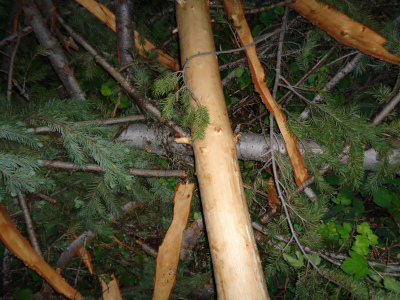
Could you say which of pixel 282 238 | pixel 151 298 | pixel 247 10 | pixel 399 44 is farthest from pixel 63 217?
pixel 399 44

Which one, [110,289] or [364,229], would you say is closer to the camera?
[364,229]

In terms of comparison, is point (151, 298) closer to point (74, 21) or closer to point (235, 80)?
point (235, 80)

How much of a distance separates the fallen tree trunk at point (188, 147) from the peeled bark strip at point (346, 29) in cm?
96

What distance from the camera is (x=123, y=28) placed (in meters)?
2.26

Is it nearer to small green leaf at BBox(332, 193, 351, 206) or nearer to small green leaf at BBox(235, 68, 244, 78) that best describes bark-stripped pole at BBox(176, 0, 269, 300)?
small green leaf at BBox(235, 68, 244, 78)

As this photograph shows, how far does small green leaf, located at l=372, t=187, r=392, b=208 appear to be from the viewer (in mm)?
2133

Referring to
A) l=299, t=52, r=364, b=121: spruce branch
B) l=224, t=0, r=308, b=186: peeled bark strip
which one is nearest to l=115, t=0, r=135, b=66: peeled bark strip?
l=224, t=0, r=308, b=186: peeled bark strip

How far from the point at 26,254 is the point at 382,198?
11.7 feet

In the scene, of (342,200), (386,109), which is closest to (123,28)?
(386,109)

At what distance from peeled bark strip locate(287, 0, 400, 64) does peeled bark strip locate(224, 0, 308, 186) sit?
0.60 meters

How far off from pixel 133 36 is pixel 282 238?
8.56 ft

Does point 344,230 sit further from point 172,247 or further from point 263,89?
point 172,247

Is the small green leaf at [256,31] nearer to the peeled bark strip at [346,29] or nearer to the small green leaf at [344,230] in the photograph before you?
the peeled bark strip at [346,29]

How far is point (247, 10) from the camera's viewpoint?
7.93 feet
